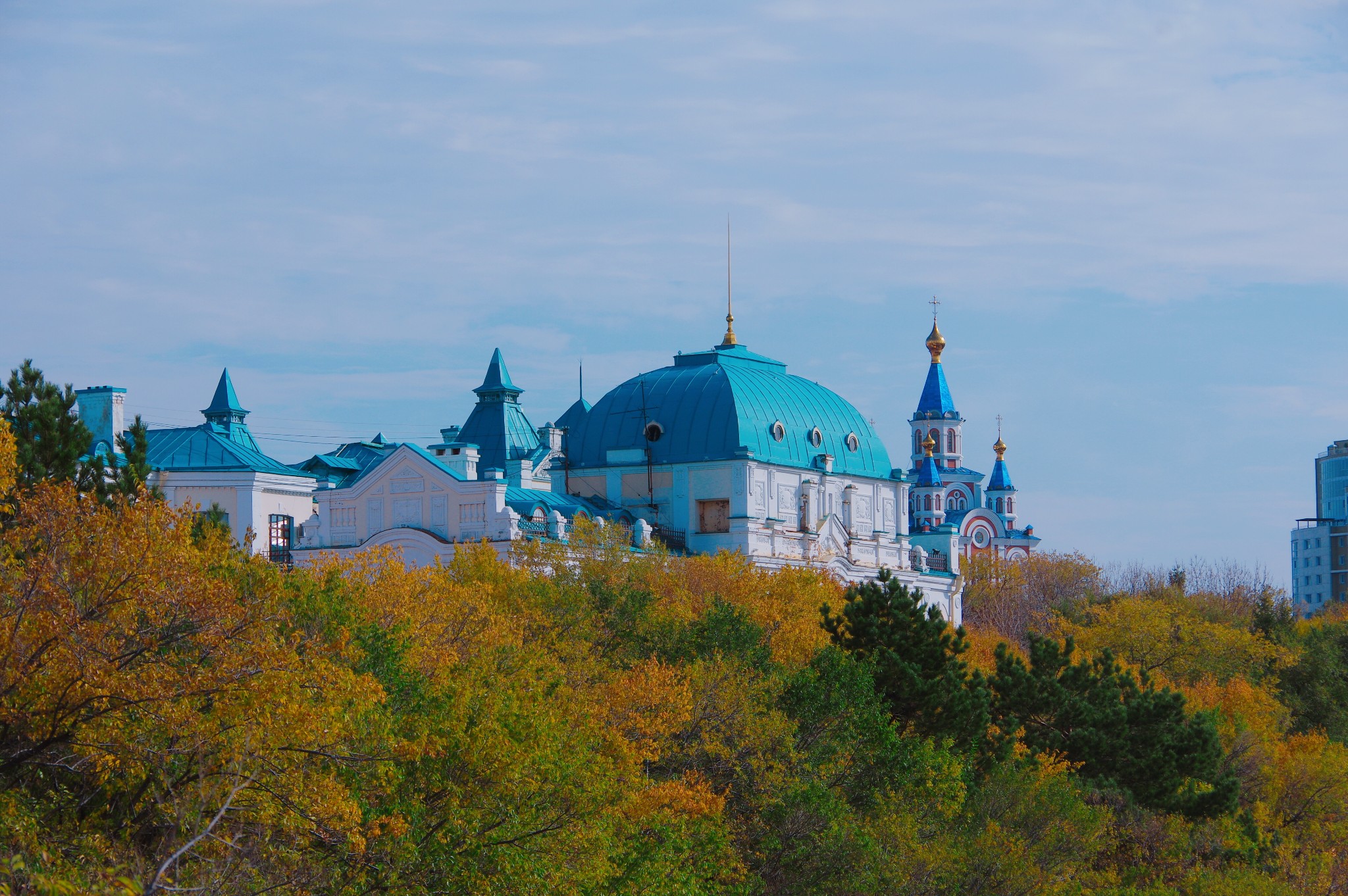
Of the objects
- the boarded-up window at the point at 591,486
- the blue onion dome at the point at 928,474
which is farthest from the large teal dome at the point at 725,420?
the blue onion dome at the point at 928,474

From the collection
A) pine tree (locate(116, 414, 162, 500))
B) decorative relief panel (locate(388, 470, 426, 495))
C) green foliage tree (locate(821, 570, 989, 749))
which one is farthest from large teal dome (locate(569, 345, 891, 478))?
pine tree (locate(116, 414, 162, 500))

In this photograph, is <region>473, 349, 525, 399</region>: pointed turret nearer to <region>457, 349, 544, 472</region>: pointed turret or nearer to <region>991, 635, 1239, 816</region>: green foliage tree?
<region>457, 349, 544, 472</region>: pointed turret

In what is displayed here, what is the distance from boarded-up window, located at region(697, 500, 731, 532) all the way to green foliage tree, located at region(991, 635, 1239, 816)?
24.9 m

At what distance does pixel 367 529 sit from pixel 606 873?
Answer: 42.6m

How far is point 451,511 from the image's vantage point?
74.2 meters

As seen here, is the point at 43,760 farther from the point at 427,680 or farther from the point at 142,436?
the point at 142,436

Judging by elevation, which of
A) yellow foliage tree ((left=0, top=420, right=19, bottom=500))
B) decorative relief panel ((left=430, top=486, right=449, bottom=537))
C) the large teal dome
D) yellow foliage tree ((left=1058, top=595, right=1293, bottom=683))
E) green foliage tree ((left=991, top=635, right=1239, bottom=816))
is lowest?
green foliage tree ((left=991, top=635, right=1239, bottom=816))

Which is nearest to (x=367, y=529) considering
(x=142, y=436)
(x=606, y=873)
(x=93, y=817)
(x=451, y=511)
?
(x=451, y=511)

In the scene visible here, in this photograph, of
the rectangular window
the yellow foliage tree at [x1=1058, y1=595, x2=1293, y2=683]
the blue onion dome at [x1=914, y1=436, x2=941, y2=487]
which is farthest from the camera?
the blue onion dome at [x1=914, y1=436, x2=941, y2=487]

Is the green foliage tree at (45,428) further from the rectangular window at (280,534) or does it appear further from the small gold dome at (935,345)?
the small gold dome at (935,345)

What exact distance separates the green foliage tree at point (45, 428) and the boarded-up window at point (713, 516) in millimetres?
48048

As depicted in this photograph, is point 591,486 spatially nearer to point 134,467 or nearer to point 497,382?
point 497,382

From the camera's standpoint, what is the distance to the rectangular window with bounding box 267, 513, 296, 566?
78.7 meters

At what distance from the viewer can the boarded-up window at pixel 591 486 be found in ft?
284
